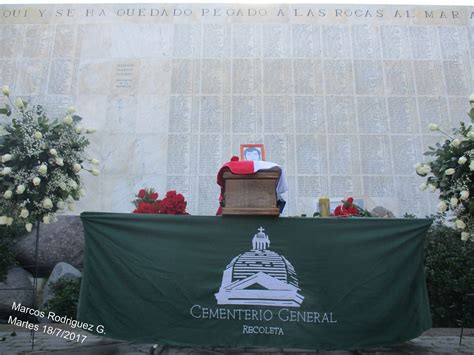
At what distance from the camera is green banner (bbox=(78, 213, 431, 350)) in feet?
14.0

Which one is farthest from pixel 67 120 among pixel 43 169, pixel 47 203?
pixel 47 203

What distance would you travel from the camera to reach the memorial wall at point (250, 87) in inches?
358

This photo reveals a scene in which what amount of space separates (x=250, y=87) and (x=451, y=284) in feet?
18.2

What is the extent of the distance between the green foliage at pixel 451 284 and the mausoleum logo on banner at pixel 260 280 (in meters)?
2.92

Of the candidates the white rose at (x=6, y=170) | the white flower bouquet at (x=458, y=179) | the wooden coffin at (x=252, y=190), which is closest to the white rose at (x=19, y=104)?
the white rose at (x=6, y=170)

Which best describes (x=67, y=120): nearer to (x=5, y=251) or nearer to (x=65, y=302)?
(x=65, y=302)

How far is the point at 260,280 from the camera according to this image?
14.3 feet

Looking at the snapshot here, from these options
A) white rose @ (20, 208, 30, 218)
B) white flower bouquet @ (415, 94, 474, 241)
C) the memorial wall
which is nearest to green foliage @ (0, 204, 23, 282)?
the memorial wall

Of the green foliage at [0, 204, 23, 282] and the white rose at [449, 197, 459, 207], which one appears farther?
the green foliage at [0, 204, 23, 282]

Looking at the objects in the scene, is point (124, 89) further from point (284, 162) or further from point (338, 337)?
point (338, 337)

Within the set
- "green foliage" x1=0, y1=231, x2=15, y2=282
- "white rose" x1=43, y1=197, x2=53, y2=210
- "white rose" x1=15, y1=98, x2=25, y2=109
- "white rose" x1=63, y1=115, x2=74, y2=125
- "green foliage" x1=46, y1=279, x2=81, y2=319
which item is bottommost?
"green foliage" x1=46, y1=279, x2=81, y2=319

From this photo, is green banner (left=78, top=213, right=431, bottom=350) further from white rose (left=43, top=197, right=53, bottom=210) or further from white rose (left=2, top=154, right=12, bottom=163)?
white rose (left=2, top=154, right=12, bottom=163)

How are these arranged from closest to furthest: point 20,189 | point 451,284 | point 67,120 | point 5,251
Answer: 1. point 20,189
2. point 67,120
3. point 451,284
4. point 5,251

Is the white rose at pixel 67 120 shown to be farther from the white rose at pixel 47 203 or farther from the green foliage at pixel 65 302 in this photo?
the green foliage at pixel 65 302
